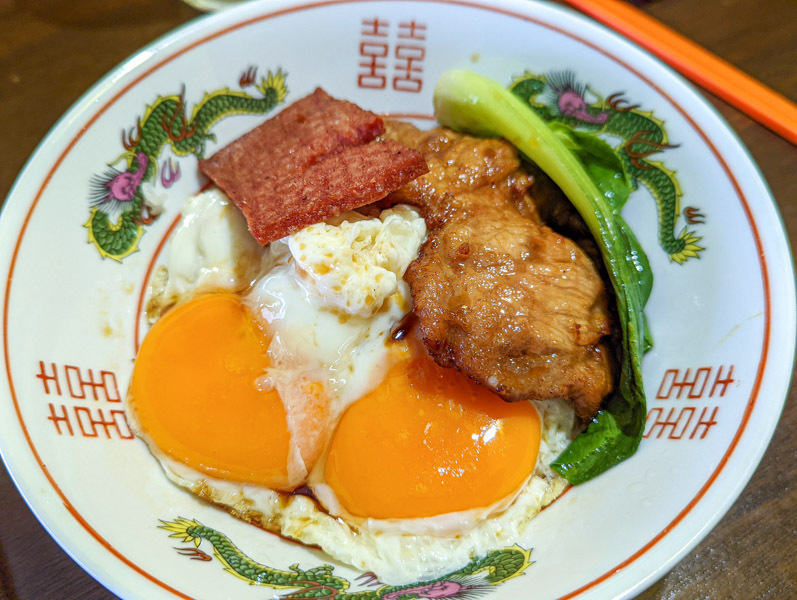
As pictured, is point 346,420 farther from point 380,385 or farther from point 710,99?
point 710,99

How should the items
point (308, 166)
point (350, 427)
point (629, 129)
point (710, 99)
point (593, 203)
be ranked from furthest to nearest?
point (710, 99)
point (629, 129)
point (308, 166)
point (593, 203)
point (350, 427)

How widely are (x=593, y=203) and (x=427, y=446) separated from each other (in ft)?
4.05

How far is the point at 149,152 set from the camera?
271cm

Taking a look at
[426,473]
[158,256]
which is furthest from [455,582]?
[158,256]

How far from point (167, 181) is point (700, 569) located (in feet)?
9.59

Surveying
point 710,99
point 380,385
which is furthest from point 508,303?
point 710,99

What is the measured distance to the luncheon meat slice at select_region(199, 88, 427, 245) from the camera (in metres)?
2.29

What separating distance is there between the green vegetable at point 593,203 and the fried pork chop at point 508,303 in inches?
3.7

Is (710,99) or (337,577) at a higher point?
(710,99)

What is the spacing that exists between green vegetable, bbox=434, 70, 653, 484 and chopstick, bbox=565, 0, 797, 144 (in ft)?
2.83

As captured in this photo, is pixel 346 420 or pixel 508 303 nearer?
pixel 508 303

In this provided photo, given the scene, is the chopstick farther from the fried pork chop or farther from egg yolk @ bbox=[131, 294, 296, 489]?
egg yolk @ bbox=[131, 294, 296, 489]

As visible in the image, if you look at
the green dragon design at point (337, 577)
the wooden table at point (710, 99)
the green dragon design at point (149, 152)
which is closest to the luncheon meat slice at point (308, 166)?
the green dragon design at point (149, 152)

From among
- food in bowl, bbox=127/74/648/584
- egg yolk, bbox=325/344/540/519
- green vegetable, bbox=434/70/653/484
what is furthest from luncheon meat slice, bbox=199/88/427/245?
egg yolk, bbox=325/344/540/519
